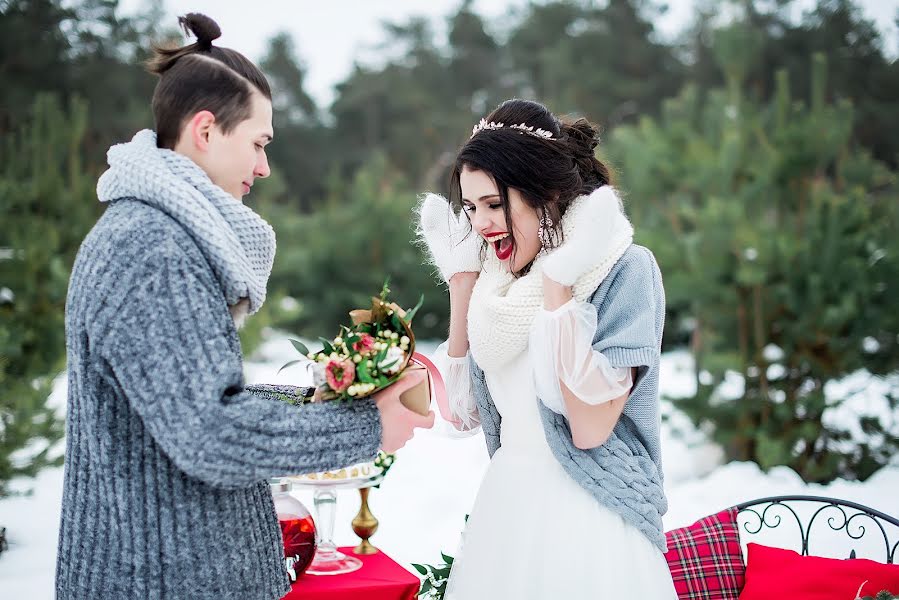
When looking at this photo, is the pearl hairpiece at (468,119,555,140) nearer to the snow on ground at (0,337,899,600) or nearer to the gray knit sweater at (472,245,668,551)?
the gray knit sweater at (472,245,668,551)

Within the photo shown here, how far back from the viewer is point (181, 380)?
1322mm

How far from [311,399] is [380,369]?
239mm

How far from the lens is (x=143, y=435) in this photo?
4.63 ft

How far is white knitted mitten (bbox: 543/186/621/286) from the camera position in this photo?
1.72m

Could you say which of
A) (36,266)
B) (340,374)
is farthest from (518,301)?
(36,266)

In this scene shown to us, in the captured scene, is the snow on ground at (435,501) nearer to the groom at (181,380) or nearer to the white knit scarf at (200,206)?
the groom at (181,380)

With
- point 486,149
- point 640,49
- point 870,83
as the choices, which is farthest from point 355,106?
point 486,149

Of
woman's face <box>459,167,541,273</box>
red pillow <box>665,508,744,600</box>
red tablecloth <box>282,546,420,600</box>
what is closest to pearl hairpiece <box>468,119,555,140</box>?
woman's face <box>459,167,541,273</box>

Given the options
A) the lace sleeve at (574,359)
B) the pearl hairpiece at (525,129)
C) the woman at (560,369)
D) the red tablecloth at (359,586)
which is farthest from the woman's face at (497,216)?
the red tablecloth at (359,586)

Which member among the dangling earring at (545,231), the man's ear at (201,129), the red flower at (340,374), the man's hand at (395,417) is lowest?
the man's hand at (395,417)

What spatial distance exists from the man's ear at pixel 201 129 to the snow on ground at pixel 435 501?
2744 mm

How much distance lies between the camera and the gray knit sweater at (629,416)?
181 centimetres

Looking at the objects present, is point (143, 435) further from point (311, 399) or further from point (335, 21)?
point (335, 21)

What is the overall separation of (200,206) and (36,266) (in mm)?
4886
